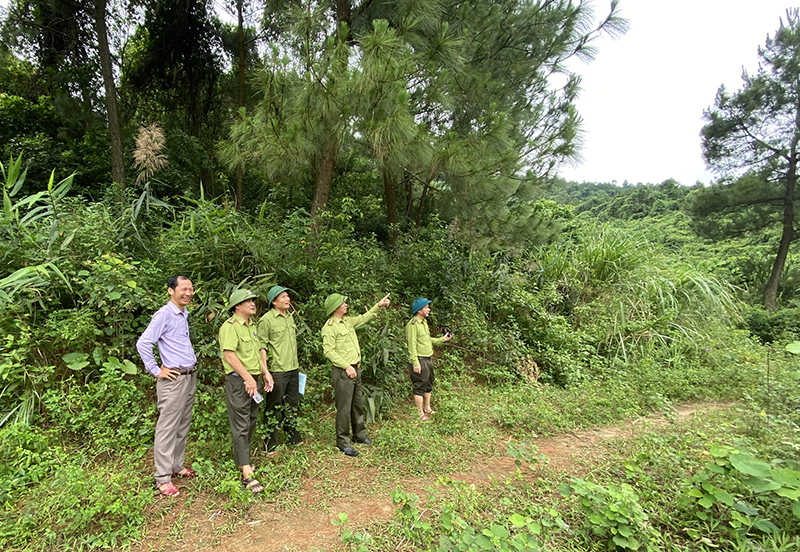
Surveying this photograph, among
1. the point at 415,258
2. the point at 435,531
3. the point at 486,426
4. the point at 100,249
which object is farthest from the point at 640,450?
the point at 100,249

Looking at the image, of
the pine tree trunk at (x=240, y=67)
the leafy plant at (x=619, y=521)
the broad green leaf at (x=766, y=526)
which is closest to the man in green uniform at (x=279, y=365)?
the leafy plant at (x=619, y=521)

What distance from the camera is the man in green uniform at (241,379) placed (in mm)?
2682

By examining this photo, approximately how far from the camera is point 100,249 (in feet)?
12.0

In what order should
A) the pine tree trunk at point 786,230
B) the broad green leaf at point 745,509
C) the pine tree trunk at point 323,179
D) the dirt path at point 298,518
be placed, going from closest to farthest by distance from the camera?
the broad green leaf at point 745,509 < the dirt path at point 298,518 < the pine tree trunk at point 323,179 < the pine tree trunk at point 786,230

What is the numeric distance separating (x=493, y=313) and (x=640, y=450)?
9.88 feet

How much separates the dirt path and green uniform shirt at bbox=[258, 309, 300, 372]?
0.88 meters

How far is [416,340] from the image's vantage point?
393 centimetres

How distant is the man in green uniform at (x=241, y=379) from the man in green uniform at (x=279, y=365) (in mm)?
211

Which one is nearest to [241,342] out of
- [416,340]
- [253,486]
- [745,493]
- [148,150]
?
[253,486]

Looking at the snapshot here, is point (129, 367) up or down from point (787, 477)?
up

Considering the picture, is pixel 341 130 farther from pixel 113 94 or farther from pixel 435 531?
pixel 113 94

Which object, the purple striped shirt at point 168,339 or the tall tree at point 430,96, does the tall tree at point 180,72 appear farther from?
the purple striped shirt at point 168,339

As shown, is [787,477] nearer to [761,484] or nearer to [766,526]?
[761,484]

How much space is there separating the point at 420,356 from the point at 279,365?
1506 mm
